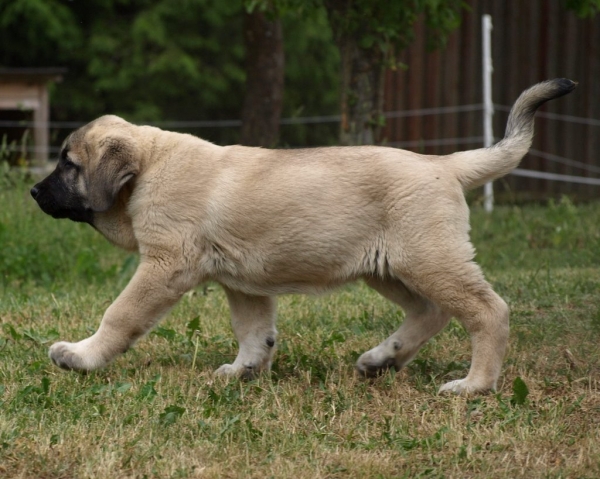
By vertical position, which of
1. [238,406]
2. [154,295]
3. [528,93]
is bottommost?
[238,406]

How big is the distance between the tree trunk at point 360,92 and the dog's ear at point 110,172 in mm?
4348

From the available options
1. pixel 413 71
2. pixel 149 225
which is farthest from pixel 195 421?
pixel 413 71

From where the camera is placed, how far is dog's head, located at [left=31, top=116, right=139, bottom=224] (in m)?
4.71

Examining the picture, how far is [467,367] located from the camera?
4910mm

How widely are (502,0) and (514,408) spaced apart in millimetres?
11635

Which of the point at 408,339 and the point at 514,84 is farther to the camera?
the point at 514,84

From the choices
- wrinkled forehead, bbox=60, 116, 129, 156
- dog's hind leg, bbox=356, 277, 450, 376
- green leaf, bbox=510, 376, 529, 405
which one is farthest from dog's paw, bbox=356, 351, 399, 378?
wrinkled forehead, bbox=60, 116, 129, 156

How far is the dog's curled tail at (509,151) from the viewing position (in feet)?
15.3

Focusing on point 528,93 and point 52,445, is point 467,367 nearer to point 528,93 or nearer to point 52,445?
point 528,93

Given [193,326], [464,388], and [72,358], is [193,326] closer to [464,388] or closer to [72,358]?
[72,358]

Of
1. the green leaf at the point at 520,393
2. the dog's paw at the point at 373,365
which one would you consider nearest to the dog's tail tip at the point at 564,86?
the green leaf at the point at 520,393

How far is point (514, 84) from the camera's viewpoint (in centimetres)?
1462

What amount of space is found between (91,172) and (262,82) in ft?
24.3

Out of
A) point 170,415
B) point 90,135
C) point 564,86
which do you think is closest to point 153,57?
point 90,135
